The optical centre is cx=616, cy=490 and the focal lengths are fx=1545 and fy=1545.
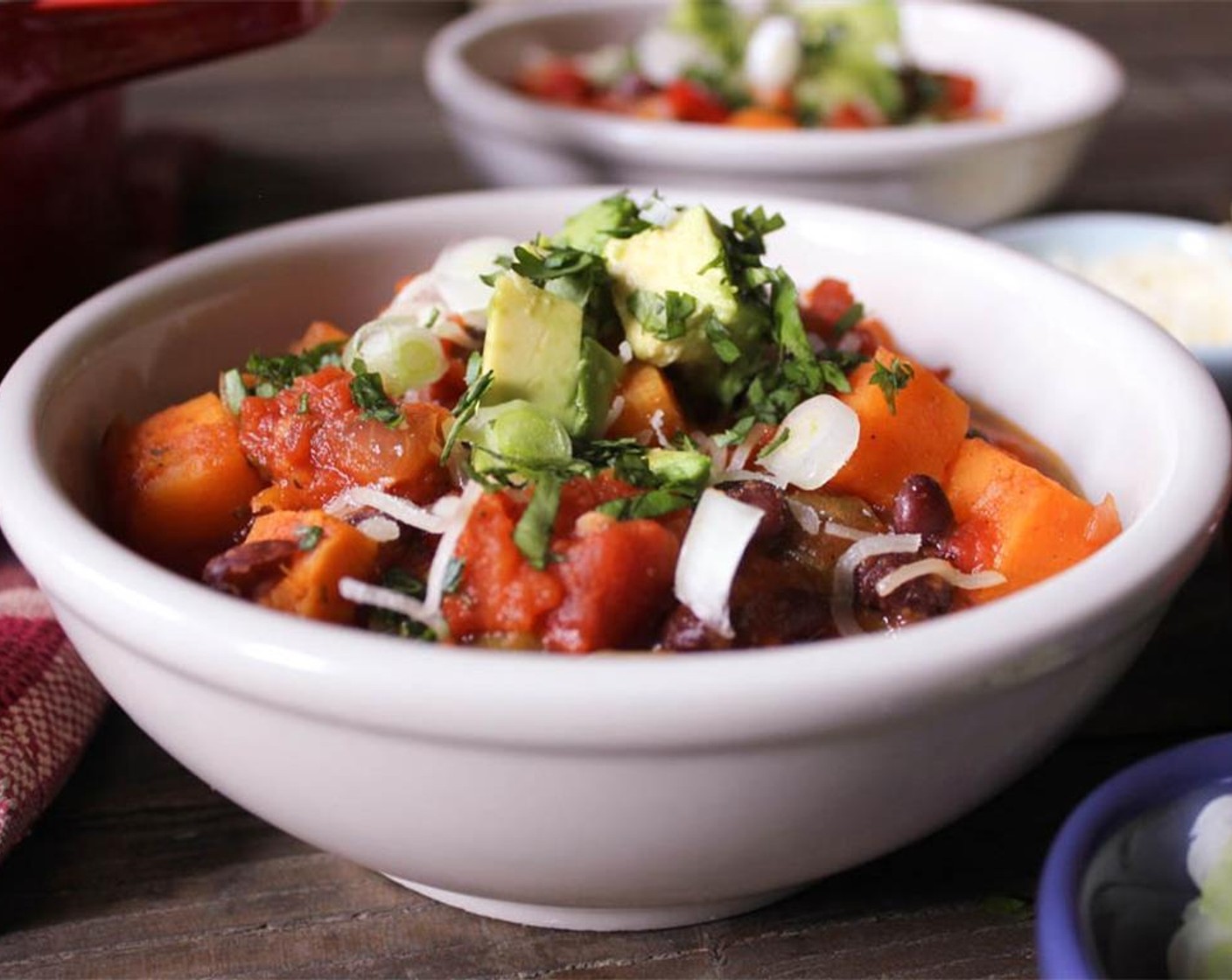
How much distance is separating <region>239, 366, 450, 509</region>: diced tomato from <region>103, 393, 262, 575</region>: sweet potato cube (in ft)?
0.10

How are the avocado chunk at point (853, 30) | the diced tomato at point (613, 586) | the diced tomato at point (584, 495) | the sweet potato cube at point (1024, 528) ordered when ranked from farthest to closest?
the avocado chunk at point (853, 30) → the sweet potato cube at point (1024, 528) → the diced tomato at point (584, 495) → the diced tomato at point (613, 586)

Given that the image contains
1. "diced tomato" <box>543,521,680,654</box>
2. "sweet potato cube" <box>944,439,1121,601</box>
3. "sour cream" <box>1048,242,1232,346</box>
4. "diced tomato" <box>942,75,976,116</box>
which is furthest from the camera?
"diced tomato" <box>942,75,976,116</box>

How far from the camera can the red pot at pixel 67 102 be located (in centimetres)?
237

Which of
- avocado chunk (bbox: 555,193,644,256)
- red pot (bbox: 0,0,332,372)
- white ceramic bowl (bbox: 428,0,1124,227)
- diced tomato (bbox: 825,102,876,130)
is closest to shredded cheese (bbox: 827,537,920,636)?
avocado chunk (bbox: 555,193,644,256)

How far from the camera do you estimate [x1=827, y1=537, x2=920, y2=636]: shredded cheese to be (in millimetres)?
1605

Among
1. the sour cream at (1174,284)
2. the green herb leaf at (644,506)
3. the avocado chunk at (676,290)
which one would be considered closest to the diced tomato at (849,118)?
the sour cream at (1174,284)

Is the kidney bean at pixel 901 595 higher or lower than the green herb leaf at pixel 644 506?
lower

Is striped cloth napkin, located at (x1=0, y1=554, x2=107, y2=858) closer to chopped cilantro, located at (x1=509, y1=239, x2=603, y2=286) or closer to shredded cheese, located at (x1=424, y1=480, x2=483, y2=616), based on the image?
shredded cheese, located at (x1=424, y1=480, x2=483, y2=616)

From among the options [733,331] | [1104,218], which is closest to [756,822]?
[733,331]

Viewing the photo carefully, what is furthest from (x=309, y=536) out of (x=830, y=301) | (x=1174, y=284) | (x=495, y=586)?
(x=1174, y=284)

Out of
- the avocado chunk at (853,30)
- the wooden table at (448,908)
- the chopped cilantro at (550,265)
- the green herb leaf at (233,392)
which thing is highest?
the chopped cilantro at (550,265)

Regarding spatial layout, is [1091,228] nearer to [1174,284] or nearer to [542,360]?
[1174,284]

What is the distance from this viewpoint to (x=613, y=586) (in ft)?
4.84

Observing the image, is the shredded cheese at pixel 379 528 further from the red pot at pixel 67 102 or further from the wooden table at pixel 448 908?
the red pot at pixel 67 102
